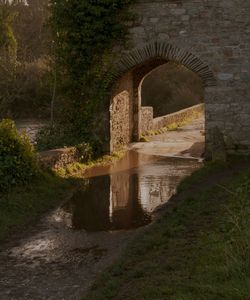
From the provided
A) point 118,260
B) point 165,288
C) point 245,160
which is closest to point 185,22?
point 245,160

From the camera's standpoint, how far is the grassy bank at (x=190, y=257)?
4.65 metres

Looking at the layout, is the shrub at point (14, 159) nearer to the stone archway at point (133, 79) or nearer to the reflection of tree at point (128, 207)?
the reflection of tree at point (128, 207)

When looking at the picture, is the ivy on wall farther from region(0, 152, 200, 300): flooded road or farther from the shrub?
the shrub

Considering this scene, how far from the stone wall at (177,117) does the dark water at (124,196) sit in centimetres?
688

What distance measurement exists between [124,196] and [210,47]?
15.1 ft

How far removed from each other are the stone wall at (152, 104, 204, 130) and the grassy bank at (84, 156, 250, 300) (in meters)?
11.3

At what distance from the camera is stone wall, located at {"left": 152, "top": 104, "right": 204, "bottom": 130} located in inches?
790

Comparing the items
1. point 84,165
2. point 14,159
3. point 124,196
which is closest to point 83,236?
point 14,159

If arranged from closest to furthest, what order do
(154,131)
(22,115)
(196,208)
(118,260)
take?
(118,260)
(196,208)
(154,131)
(22,115)

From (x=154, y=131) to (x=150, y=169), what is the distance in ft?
22.3

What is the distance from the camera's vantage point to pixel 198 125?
22172mm

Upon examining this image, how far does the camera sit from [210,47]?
12.6 metres

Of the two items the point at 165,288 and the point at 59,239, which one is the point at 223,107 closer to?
the point at 59,239

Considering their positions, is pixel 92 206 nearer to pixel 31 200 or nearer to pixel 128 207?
pixel 128 207
